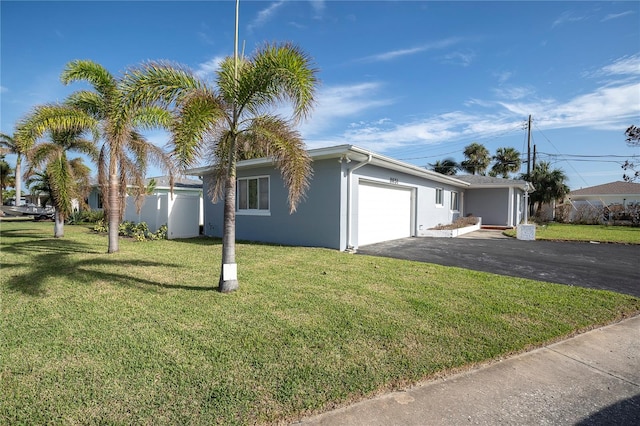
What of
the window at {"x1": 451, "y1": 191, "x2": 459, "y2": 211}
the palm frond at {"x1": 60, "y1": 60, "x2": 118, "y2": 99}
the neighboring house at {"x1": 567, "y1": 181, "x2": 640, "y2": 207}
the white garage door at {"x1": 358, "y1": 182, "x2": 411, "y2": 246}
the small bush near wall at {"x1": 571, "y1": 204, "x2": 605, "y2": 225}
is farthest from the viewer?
the neighboring house at {"x1": 567, "y1": 181, "x2": 640, "y2": 207}

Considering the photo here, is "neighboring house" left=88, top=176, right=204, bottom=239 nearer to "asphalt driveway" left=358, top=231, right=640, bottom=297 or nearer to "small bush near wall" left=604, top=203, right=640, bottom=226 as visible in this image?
"asphalt driveway" left=358, top=231, right=640, bottom=297

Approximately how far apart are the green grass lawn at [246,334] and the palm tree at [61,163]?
407 cm

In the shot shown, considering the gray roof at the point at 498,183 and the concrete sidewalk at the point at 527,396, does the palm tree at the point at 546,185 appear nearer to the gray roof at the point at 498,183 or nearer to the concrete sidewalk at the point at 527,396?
the gray roof at the point at 498,183

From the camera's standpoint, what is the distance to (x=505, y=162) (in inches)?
1330

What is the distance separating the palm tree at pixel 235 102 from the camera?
493cm

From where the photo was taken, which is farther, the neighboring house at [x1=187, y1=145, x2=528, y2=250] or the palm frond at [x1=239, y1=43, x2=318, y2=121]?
the neighboring house at [x1=187, y1=145, x2=528, y2=250]

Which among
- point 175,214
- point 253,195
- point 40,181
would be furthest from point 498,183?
point 40,181

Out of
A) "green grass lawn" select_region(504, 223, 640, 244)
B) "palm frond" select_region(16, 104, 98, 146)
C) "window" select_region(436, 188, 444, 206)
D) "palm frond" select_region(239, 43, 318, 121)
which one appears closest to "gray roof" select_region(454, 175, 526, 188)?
"green grass lawn" select_region(504, 223, 640, 244)

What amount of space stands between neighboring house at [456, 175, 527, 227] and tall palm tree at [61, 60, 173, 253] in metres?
18.9

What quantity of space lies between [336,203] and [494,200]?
655 inches

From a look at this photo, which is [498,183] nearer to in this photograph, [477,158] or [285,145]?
[477,158]

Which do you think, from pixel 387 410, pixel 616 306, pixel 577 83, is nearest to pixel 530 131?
pixel 577 83

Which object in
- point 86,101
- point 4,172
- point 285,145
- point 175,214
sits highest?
point 4,172

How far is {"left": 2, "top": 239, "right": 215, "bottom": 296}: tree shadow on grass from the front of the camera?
577 cm
